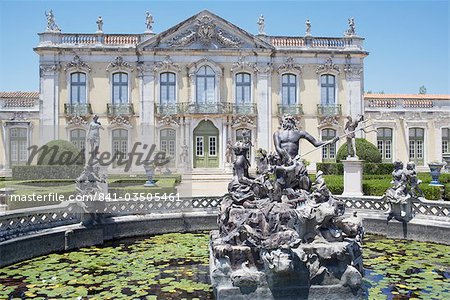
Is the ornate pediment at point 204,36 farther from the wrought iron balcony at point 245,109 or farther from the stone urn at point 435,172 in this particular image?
the stone urn at point 435,172

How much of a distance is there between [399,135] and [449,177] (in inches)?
442

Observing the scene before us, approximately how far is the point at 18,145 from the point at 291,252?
24369 mm

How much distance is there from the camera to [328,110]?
26.9m

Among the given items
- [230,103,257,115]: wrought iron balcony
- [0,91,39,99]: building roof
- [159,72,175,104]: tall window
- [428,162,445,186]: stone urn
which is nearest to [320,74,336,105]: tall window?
[230,103,257,115]: wrought iron balcony

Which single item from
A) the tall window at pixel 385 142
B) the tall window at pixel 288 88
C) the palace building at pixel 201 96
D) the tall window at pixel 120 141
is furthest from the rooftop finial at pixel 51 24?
the tall window at pixel 385 142

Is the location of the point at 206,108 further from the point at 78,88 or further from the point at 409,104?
the point at 409,104

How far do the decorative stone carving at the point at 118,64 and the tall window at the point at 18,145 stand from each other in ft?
20.6

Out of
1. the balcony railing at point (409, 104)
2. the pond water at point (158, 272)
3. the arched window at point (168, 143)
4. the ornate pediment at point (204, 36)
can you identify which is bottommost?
the pond water at point (158, 272)

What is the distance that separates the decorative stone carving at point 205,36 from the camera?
25.8 meters

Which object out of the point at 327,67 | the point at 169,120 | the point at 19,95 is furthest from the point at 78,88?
the point at 327,67

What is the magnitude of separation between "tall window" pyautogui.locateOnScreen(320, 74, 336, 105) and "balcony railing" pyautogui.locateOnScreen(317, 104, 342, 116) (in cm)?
36

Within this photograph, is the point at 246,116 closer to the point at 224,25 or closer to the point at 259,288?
the point at 224,25

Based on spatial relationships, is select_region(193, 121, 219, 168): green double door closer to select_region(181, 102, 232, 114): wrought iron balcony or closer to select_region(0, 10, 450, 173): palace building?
select_region(0, 10, 450, 173): palace building

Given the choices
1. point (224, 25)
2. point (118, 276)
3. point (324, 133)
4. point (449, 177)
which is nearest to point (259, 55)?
point (224, 25)
